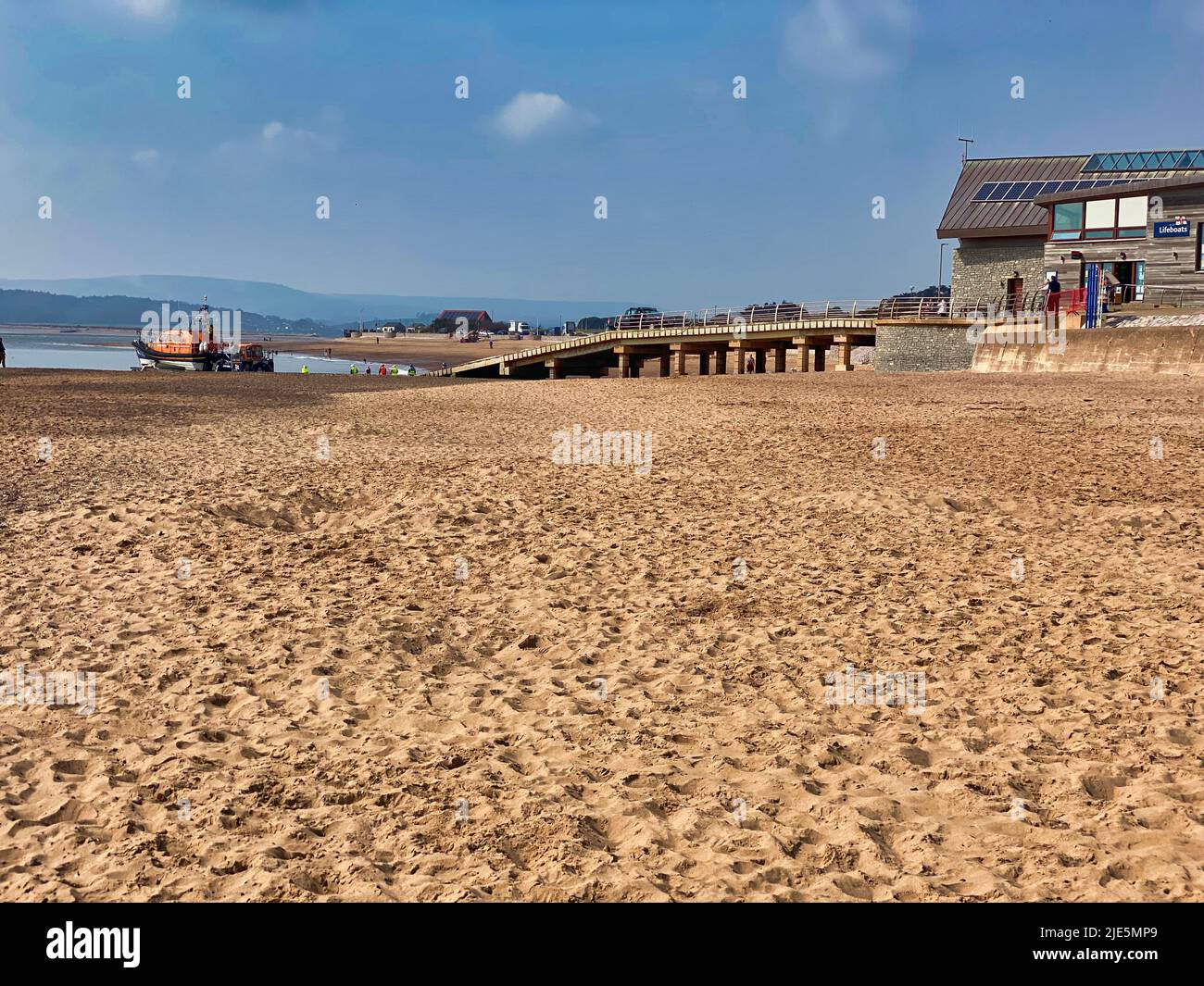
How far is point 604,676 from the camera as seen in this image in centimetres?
730

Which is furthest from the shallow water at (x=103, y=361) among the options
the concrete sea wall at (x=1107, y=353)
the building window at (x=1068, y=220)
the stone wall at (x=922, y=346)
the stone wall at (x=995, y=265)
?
the concrete sea wall at (x=1107, y=353)

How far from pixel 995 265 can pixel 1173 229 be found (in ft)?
40.8

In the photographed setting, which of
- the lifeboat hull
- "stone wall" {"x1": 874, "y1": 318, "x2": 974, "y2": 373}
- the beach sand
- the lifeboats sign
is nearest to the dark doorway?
"stone wall" {"x1": 874, "y1": 318, "x2": 974, "y2": 373}

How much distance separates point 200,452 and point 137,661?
9.34m

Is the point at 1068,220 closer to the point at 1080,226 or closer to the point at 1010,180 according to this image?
the point at 1080,226

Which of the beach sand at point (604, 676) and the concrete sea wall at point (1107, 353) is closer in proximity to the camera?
the beach sand at point (604, 676)

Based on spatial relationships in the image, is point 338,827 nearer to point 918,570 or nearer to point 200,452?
point 918,570

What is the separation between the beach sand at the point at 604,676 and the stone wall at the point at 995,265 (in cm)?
3203

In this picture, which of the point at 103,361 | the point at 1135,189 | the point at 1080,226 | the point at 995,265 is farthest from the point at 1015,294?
the point at 103,361

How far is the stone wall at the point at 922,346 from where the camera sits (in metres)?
39.5

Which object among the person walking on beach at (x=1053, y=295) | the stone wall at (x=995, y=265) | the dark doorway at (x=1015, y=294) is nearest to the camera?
the person walking on beach at (x=1053, y=295)

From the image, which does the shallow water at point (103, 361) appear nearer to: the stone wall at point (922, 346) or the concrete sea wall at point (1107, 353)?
the stone wall at point (922, 346)
